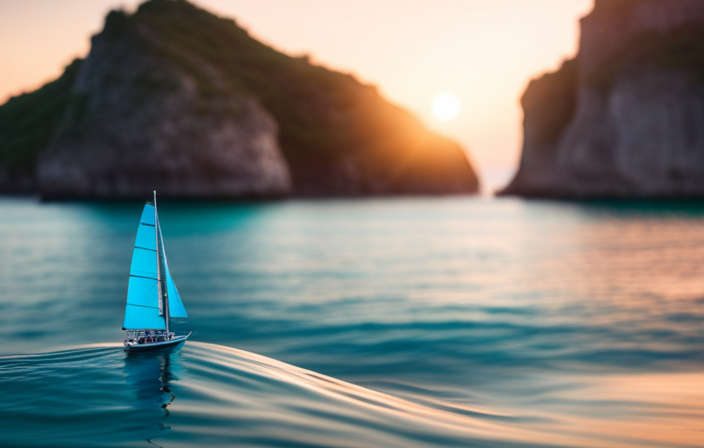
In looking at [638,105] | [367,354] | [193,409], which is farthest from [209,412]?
[638,105]

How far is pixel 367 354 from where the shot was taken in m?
14.1

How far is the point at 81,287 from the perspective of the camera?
25.1 meters

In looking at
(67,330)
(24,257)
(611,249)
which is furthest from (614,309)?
(24,257)

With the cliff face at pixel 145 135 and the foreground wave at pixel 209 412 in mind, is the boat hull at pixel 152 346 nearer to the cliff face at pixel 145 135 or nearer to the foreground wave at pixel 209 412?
the foreground wave at pixel 209 412

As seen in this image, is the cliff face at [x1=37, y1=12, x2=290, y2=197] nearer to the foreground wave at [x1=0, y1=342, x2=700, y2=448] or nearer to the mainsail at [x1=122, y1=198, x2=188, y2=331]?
the foreground wave at [x1=0, y1=342, x2=700, y2=448]

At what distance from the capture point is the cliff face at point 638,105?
110125 millimetres

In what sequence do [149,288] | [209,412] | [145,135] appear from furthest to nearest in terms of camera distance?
[145,135]
[149,288]
[209,412]

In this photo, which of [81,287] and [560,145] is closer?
[81,287]

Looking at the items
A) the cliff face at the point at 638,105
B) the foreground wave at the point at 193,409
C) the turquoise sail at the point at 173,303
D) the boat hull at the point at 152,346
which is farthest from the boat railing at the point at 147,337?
the cliff face at the point at 638,105

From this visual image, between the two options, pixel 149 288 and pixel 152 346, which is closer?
pixel 149 288

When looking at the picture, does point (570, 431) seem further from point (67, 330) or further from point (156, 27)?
point (156, 27)

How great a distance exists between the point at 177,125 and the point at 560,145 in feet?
298

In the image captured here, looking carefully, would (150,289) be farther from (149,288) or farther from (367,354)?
(367,354)

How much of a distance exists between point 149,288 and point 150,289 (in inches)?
1.1
